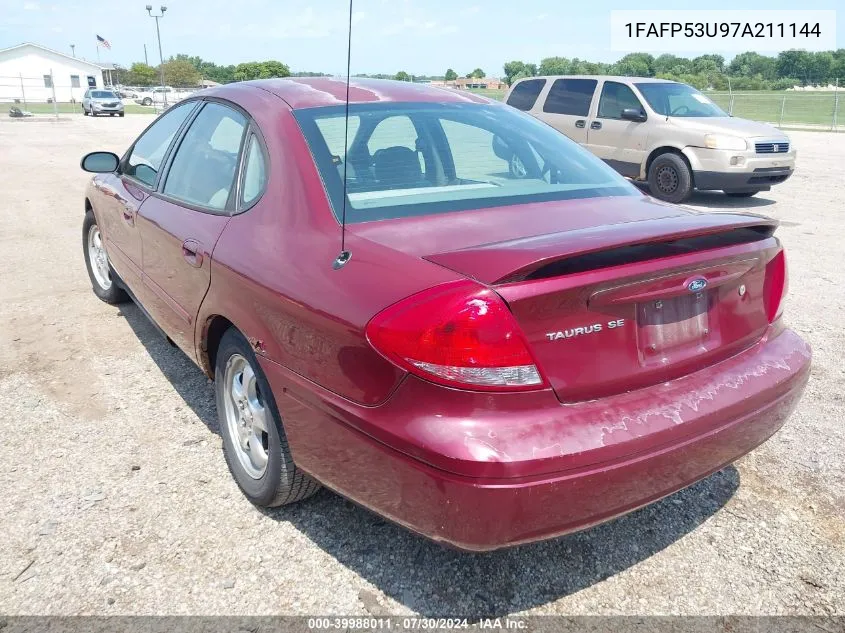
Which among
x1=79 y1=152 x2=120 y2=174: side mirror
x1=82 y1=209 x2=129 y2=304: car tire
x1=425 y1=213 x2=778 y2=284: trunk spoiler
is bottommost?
x1=82 y1=209 x2=129 y2=304: car tire

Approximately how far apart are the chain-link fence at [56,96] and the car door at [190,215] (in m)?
38.9

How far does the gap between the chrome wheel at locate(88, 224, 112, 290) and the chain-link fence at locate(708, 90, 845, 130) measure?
27.0 meters

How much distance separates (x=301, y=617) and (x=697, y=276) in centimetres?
166

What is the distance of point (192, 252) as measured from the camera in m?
3.13

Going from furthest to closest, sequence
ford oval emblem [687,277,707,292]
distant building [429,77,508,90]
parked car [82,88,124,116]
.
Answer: parked car [82,88,124,116] → distant building [429,77,508,90] → ford oval emblem [687,277,707,292]

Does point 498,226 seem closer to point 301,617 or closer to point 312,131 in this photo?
point 312,131

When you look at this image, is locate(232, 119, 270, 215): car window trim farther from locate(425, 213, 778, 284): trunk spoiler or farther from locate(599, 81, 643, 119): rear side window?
locate(599, 81, 643, 119): rear side window

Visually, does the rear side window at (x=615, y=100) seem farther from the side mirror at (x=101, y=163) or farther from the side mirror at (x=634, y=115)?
the side mirror at (x=101, y=163)

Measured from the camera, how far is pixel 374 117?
10.2 feet

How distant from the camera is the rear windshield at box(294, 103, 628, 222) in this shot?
2.66 metres

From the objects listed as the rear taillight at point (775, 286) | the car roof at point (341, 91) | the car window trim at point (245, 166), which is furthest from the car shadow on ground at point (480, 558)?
the car roof at point (341, 91)

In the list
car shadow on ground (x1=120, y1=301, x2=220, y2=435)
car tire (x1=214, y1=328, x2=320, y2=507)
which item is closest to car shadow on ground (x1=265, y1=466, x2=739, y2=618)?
car tire (x1=214, y1=328, x2=320, y2=507)

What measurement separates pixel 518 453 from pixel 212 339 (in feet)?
5.58

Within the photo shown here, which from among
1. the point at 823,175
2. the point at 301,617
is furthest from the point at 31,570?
the point at 823,175
